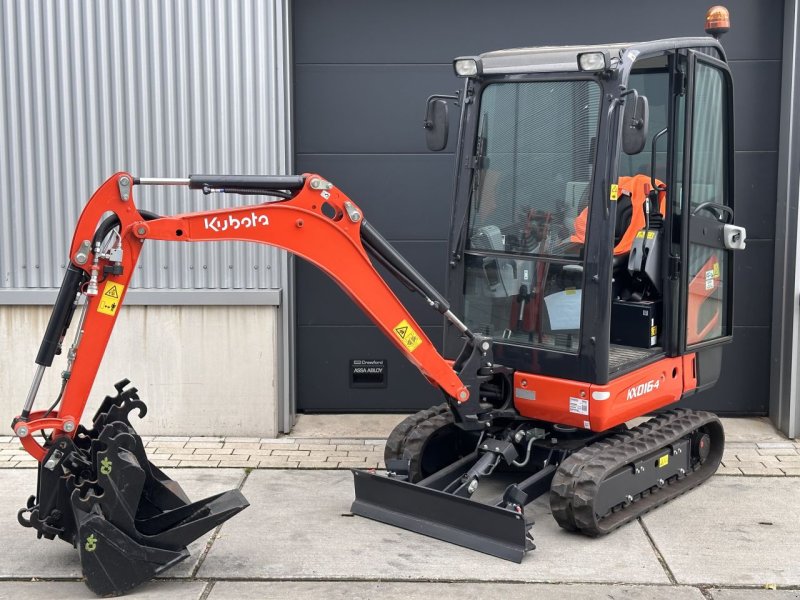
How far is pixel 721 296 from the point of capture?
23.3 ft

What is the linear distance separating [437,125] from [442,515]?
226 centimetres

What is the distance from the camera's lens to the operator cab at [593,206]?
592cm

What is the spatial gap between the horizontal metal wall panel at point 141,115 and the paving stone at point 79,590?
2890 millimetres

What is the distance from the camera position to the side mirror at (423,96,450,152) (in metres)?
6.40

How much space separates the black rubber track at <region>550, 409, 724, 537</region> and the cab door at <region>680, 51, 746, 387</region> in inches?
15.7

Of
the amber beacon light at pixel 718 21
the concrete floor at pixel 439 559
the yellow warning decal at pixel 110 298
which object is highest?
the amber beacon light at pixel 718 21

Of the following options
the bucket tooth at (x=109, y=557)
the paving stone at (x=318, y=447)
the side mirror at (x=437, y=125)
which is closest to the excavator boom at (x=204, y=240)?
the bucket tooth at (x=109, y=557)

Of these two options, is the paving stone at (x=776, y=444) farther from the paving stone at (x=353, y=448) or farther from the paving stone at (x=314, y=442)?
the paving stone at (x=314, y=442)

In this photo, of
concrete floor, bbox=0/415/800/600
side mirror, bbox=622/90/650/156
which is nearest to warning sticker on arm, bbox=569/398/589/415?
concrete floor, bbox=0/415/800/600

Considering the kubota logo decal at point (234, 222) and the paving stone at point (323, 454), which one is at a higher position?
the kubota logo decal at point (234, 222)

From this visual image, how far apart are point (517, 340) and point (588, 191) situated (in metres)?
0.99

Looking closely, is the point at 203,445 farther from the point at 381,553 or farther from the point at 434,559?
the point at 434,559

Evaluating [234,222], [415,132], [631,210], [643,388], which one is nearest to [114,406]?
[234,222]

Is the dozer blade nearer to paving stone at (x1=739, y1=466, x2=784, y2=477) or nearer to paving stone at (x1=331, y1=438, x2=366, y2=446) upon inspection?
paving stone at (x1=331, y1=438, x2=366, y2=446)
